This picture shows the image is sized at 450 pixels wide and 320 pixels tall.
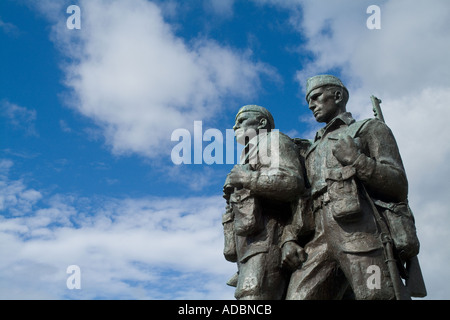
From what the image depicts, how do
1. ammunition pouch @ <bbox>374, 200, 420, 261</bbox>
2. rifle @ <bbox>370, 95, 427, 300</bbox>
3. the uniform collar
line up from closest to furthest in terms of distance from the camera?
rifle @ <bbox>370, 95, 427, 300</bbox>, ammunition pouch @ <bbox>374, 200, 420, 261</bbox>, the uniform collar

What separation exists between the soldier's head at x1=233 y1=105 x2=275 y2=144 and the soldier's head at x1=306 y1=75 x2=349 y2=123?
37.9 inches

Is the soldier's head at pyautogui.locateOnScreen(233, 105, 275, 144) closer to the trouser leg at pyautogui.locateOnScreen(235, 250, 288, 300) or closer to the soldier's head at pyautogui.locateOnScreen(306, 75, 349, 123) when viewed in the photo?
the soldier's head at pyautogui.locateOnScreen(306, 75, 349, 123)

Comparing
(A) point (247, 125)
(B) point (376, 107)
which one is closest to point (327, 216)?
(A) point (247, 125)

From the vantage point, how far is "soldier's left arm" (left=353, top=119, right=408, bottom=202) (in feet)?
23.9

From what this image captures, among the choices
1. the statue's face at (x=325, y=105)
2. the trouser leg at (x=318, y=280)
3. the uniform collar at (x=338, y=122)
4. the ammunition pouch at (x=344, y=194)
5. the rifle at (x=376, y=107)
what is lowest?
the trouser leg at (x=318, y=280)

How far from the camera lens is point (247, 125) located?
922 centimetres

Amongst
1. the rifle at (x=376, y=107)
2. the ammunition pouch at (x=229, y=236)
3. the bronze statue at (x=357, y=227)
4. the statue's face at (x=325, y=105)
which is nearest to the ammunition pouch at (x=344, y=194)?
the bronze statue at (x=357, y=227)

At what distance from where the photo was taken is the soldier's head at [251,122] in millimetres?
9188

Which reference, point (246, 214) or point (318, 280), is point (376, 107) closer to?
point (246, 214)

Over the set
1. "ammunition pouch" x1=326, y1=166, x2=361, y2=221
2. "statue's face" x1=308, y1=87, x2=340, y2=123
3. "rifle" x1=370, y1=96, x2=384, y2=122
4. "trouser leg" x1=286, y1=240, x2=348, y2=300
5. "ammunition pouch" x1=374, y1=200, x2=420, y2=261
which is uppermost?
"rifle" x1=370, y1=96, x2=384, y2=122

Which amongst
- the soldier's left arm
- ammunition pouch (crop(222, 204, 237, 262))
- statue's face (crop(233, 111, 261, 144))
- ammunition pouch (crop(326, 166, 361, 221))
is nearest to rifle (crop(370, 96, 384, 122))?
the soldier's left arm

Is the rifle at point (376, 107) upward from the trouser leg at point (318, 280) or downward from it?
upward

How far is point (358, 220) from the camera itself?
7242 millimetres

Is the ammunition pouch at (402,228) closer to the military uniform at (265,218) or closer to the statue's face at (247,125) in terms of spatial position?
the military uniform at (265,218)
